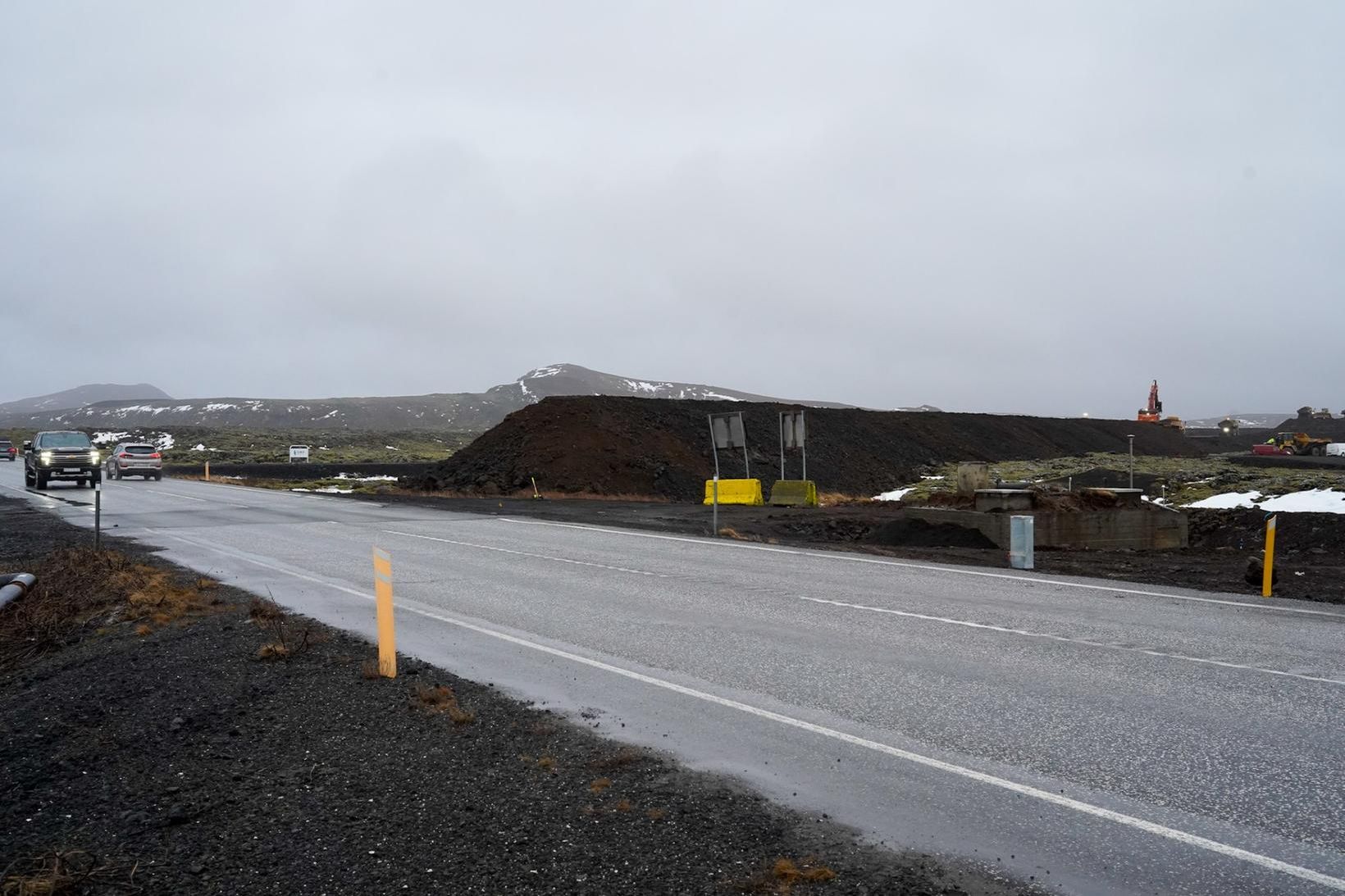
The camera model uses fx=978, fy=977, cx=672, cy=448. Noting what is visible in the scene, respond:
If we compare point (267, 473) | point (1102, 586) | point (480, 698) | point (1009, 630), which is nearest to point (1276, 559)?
point (1102, 586)

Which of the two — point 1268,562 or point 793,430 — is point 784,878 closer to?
point 1268,562

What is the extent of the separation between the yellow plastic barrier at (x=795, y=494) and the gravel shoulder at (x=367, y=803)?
23.1m

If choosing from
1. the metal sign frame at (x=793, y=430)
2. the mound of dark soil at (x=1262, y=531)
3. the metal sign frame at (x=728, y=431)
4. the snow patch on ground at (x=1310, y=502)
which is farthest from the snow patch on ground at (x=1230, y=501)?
the metal sign frame at (x=728, y=431)

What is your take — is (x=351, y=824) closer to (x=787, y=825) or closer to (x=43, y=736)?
(x=787, y=825)

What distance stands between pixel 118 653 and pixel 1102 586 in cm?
1211

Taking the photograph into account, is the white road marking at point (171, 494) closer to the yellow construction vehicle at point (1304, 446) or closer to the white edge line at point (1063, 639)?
the white edge line at point (1063, 639)

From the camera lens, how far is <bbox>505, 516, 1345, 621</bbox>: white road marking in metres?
12.0

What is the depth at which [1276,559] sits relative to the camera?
18750mm

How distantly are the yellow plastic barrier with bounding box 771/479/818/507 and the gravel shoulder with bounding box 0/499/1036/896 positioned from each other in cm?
2314

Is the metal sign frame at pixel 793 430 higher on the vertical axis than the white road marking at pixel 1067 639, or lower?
higher

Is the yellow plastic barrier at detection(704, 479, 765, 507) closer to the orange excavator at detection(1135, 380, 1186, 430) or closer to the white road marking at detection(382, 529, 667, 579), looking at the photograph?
the white road marking at detection(382, 529, 667, 579)

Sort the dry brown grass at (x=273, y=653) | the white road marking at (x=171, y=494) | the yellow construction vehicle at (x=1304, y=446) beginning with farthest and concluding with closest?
1. the yellow construction vehicle at (x=1304, y=446)
2. the white road marking at (x=171, y=494)
3. the dry brown grass at (x=273, y=653)

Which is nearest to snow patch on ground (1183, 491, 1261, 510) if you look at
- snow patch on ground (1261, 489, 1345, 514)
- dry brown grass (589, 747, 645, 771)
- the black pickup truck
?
snow patch on ground (1261, 489, 1345, 514)

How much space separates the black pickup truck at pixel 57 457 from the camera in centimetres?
3991
